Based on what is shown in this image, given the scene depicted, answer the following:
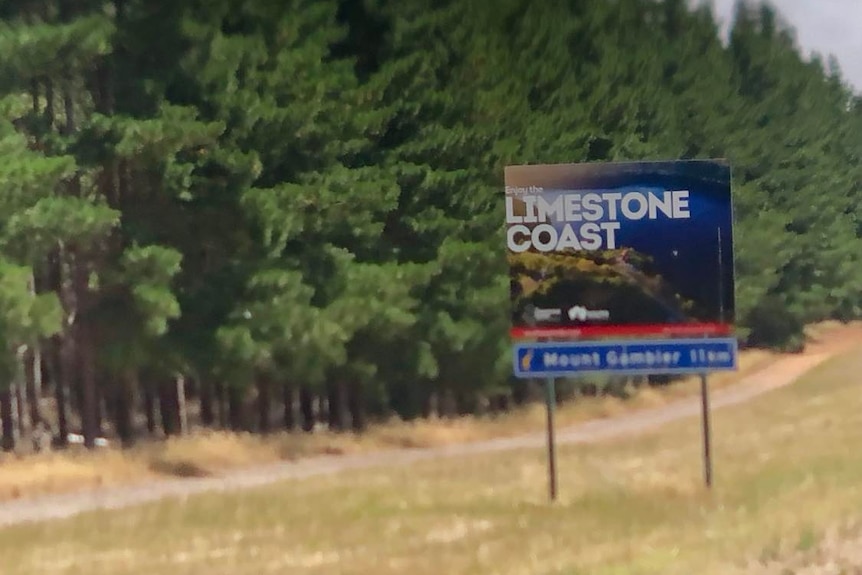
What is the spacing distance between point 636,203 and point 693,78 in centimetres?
1171

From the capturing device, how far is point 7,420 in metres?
16.8

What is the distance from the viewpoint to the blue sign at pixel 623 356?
32.8 ft

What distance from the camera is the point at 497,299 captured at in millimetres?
17344

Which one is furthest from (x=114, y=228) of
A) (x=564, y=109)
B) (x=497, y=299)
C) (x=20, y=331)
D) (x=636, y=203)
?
(x=636, y=203)

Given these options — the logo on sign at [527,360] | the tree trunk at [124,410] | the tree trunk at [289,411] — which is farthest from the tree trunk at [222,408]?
the logo on sign at [527,360]

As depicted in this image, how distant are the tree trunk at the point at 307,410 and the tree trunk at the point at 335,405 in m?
0.27

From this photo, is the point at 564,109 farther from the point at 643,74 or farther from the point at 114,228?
the point at 114,228

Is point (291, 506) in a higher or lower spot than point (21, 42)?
lower

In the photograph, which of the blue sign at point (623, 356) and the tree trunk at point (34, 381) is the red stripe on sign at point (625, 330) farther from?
the tree trunk at point (34, 381)

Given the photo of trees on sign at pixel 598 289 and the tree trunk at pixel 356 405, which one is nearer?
the photo of trees on sign at pixel 598 289

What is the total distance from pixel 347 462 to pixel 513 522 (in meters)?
7.01

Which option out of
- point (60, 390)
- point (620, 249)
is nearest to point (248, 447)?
point (60, 390)

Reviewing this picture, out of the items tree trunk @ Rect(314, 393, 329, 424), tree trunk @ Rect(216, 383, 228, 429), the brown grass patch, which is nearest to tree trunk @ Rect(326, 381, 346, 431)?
tree trunk @ Rect(314, 393, 329, 424)

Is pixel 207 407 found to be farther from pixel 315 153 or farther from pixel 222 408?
pixel 315 153
